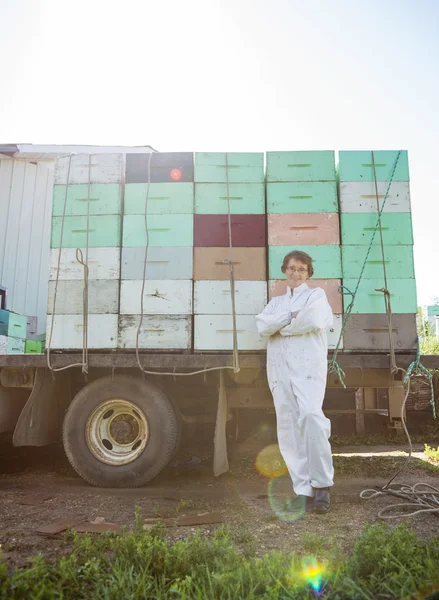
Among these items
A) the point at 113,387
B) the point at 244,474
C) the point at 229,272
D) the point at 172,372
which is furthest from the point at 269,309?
the point at 244,474

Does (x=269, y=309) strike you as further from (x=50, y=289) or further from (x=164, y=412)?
(x=50, y=289)

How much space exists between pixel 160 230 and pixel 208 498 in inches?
108

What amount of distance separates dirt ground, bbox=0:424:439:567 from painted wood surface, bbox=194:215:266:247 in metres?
2.52

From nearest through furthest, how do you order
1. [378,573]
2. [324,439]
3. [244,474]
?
[378,573] → [324,439] → [244,474]

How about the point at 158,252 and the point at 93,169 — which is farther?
the point at 93,169

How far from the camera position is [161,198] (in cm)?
520

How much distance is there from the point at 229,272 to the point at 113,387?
1.68 meters

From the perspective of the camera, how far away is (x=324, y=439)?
4.22 m

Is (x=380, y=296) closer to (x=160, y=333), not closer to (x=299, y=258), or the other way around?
(x=299, y=258)

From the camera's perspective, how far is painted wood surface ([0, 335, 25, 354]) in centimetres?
646

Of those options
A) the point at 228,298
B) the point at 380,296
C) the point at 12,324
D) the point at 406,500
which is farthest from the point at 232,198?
the point at 12,324

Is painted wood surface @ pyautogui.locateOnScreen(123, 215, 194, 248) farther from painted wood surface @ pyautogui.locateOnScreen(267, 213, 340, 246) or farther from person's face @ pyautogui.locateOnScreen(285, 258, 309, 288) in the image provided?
person's face @ pyautogui.locateOnScreen(285, 258, 309, 288)

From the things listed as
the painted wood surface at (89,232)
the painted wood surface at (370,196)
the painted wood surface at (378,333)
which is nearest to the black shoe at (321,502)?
the painted wood surface at (378,333)

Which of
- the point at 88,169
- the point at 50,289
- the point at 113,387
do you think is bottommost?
the point at 113,387
